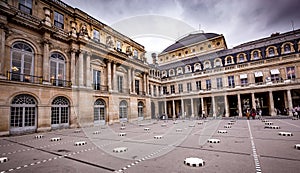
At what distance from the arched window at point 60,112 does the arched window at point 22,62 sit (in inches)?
130

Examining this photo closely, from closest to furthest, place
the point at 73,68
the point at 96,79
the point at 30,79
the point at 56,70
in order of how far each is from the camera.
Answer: the point at 30,79
the point at 56,70
the point at 73,68
the point at 96,79

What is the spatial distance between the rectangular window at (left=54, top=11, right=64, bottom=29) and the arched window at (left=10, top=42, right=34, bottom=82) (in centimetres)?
458

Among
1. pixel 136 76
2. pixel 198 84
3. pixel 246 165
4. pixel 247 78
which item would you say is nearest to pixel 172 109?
pixel 198 84

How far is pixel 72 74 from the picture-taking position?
61.1 feet

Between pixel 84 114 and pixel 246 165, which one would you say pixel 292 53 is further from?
pixel 84 114

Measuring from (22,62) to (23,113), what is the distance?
489cm

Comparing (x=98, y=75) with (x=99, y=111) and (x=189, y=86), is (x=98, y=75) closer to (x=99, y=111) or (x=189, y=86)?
(x=99, y=111)

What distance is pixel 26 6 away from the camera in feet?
51.1

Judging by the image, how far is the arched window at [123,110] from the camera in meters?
24.7

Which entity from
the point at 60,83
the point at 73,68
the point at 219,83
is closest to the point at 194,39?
the point at 219,83

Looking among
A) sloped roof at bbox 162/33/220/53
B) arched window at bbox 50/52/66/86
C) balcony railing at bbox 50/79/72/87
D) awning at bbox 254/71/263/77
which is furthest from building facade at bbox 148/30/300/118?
arched window at bbox 50/52/66/86

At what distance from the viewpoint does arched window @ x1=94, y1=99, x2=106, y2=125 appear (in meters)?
20.7

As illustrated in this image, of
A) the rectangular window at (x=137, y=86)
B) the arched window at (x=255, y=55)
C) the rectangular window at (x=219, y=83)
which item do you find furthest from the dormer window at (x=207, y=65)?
the rectangular window at (x=137, y=86)

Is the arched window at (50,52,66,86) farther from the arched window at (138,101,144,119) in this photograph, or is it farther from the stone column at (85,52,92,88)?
the arched window at (138,101,144,119)
